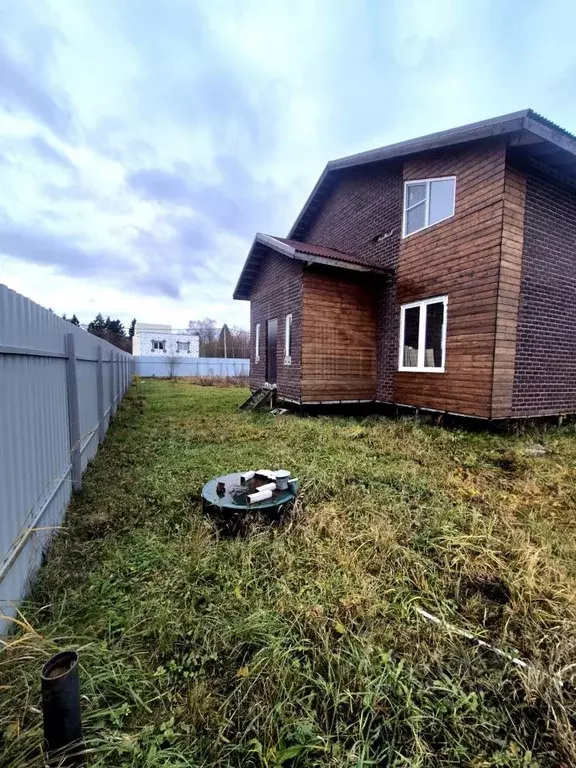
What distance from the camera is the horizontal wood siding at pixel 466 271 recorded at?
6.02 metres

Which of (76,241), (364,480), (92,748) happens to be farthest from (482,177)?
(76,241)

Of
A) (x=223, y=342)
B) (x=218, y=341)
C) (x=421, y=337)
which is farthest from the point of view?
(x=218, y=341)

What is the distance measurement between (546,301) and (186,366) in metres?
29.2

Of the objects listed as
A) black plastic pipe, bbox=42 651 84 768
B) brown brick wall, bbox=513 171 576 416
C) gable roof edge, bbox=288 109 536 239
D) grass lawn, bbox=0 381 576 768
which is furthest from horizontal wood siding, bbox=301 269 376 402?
black plastic pipe, bbox=42 651 84 768

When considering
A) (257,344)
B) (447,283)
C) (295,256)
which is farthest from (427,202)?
(257,344)

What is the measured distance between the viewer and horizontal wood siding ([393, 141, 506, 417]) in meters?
6.02

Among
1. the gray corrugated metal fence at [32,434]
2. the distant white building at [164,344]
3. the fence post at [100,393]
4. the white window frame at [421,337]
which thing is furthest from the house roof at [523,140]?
the distant white building at [164,344]

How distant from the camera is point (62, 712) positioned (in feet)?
3.90

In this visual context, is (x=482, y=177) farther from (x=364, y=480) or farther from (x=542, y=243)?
(x=364, y=480)

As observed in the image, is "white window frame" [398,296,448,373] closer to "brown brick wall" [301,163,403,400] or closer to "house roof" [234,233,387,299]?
"brown brick wall" [301,163,403,400]

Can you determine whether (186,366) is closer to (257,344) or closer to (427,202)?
(257,344)

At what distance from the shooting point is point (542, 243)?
632 cm

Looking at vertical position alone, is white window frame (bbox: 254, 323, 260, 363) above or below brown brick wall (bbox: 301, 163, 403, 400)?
below

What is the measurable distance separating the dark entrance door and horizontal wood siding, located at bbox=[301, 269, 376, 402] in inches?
95.2
